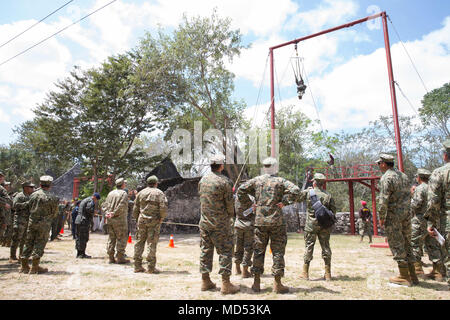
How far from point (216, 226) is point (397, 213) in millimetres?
3133

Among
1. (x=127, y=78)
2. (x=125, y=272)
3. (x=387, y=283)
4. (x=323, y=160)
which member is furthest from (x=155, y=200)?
(x=323, y=160)

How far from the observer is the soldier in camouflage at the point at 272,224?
4719 mm

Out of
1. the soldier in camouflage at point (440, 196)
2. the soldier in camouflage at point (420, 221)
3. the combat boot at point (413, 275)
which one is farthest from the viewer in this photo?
the soldier in camouflage at point (420, 221)

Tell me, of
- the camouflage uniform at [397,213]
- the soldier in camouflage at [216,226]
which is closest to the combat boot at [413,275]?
the camouflage uniform at [397,213]

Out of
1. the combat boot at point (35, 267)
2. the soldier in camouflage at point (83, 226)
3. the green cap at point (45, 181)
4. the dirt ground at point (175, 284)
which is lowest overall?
the dirt ground at point (175, 284)

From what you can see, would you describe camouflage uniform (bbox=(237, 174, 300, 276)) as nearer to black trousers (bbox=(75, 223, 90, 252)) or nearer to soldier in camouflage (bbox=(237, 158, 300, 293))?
soldier in camouflage (bbox=(237, 158, 300, 293))

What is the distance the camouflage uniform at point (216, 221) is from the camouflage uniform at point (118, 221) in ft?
11.0

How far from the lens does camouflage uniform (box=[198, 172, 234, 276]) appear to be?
4789mm

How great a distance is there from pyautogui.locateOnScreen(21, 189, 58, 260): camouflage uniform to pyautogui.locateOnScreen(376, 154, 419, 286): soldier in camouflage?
6.57 meters

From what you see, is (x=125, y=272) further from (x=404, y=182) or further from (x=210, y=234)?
(x=404, y=182)

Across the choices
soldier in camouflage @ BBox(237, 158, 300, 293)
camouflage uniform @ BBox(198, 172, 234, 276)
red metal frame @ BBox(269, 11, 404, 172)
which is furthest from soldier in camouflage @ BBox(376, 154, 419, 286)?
red metal frame @ BBox(269, 11, 404, 172)

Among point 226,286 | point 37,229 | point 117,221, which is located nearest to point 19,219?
point 37,229

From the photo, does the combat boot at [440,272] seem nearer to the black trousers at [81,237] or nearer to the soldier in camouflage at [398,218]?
the soldier in camouflage at [398,218]

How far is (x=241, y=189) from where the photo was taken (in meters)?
5.22
